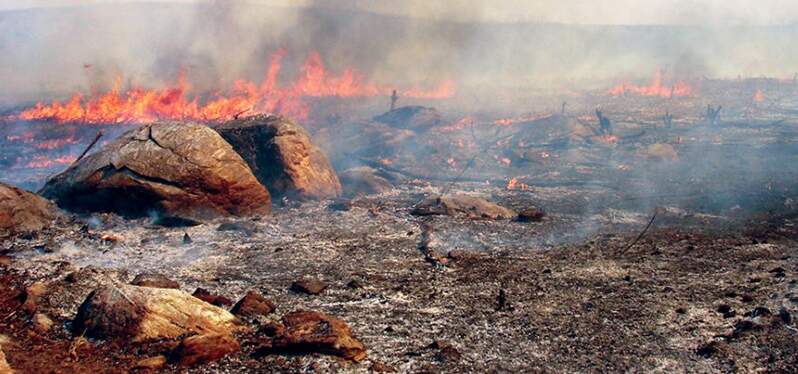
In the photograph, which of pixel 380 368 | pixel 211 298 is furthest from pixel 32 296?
pixel 380 368

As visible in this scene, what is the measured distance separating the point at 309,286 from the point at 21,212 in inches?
237

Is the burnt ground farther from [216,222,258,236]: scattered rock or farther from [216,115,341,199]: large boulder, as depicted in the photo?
[216,115,341,199]: large boulder

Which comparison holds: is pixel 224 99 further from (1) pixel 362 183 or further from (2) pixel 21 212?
A: (2) pixel 21 212

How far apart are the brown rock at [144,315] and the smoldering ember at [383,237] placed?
0.02m

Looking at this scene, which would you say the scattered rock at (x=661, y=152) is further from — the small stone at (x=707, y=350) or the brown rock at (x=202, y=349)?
the brown rock at (x=202, y=349)

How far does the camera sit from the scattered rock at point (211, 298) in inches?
310

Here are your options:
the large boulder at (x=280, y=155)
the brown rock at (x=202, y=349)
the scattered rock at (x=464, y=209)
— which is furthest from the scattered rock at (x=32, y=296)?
the scattered rock at (x=464, y=209)

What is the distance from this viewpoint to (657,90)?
128 ft

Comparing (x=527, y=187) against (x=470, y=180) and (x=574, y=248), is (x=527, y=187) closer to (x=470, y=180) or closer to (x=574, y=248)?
(x=470, y=180)

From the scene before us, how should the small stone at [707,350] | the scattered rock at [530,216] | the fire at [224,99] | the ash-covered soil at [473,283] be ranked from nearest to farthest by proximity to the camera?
the ash-covered soil at [473,283], the small stone at [707,350], the scattered rock at [530,216], the fire at [224,99]

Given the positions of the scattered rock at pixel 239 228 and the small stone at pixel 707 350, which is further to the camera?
the scattered rock at pixel 239 228

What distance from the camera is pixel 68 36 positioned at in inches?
1356

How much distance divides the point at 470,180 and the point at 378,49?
82.7ft

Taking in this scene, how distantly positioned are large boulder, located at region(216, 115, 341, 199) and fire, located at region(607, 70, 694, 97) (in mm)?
28813
